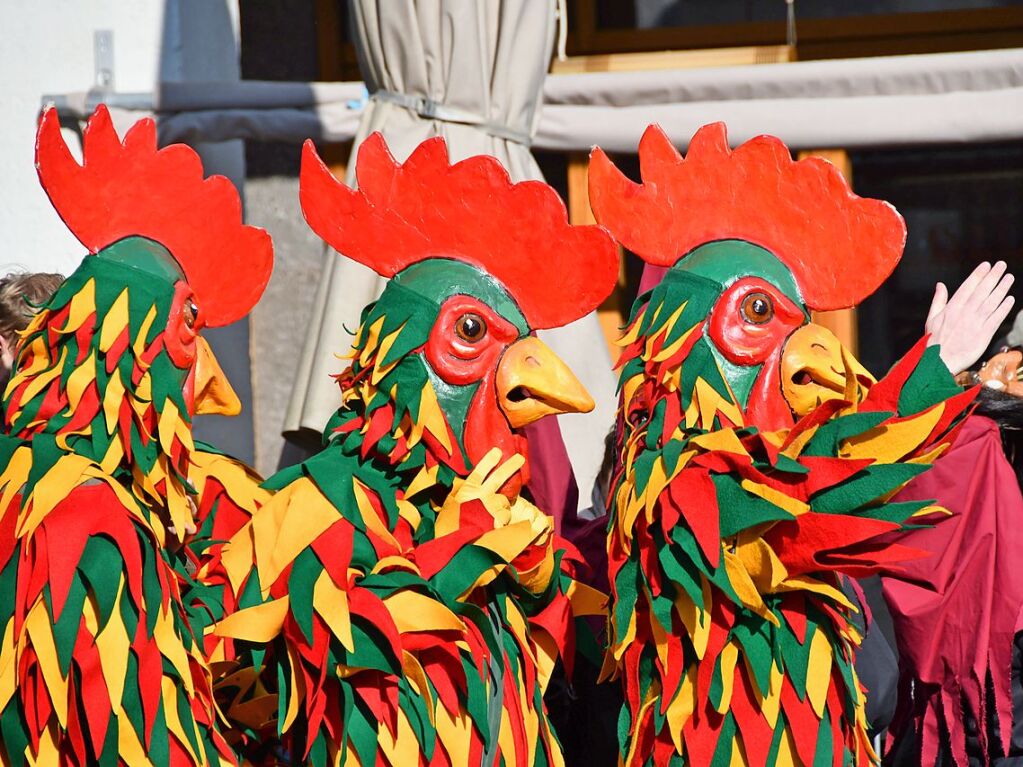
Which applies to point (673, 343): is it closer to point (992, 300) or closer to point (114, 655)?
point (992, 300)

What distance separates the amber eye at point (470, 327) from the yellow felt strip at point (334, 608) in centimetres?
41

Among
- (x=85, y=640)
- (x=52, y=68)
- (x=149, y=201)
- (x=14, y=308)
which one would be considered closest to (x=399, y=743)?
(x=85, y=640)

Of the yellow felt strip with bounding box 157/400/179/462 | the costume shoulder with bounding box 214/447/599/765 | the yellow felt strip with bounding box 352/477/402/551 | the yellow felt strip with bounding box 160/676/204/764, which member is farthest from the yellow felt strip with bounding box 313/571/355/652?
the yellow felt strip with bounding box 157/400/179/462

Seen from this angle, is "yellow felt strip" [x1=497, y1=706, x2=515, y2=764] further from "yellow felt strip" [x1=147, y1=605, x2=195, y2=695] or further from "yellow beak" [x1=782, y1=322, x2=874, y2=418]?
"yellow beak" [x1=782, y1=322, x2=874, y2=418]

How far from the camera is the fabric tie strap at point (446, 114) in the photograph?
3068 millimetres

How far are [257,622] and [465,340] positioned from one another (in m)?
0.50

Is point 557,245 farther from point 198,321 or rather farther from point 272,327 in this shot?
point 272,327

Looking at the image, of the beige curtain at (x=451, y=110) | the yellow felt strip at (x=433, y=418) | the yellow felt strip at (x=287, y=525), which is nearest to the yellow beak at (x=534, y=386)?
the yellow felt strip at (x=433, y=418)

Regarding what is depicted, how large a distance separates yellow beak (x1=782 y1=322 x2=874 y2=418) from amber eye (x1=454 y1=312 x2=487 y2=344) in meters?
0.43

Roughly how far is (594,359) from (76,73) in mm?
1457

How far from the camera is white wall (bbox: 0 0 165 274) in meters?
3.47

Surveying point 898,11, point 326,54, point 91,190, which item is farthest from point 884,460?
point 326,54

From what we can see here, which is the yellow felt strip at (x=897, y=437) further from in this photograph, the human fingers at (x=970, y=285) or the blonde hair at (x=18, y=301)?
the blonde hair at (x=18, y=301)

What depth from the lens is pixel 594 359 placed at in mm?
3057
